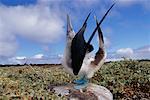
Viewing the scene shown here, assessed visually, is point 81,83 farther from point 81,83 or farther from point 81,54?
point 81,54

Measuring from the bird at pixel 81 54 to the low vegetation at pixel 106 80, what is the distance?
1.11 meters

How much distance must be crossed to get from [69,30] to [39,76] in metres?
6.94

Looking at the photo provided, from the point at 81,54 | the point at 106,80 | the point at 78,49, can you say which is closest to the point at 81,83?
the point at 81,54

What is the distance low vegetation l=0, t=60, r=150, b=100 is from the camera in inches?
570

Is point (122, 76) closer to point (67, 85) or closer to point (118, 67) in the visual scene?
point (118, 67)

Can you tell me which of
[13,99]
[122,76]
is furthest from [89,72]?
[122,76]

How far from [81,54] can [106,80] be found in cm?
662

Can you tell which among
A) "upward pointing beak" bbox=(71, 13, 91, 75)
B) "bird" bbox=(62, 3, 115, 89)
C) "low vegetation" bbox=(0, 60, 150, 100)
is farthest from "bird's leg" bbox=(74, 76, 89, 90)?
"low vegetation" bbox=(0, 60, 150, 100)

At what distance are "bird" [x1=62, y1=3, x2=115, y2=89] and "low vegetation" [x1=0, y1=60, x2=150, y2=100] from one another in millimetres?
1107

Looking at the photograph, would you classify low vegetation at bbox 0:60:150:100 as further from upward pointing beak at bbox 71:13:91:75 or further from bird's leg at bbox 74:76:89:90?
upward pointing beak at bbox 71:13:91:75

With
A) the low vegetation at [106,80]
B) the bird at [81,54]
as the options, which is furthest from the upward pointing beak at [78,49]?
the low vegetation at [106,80]

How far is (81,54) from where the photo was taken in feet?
46.7

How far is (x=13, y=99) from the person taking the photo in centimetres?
1262

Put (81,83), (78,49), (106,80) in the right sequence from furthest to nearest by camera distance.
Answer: (106,80) < (81,83) < (78,49)
